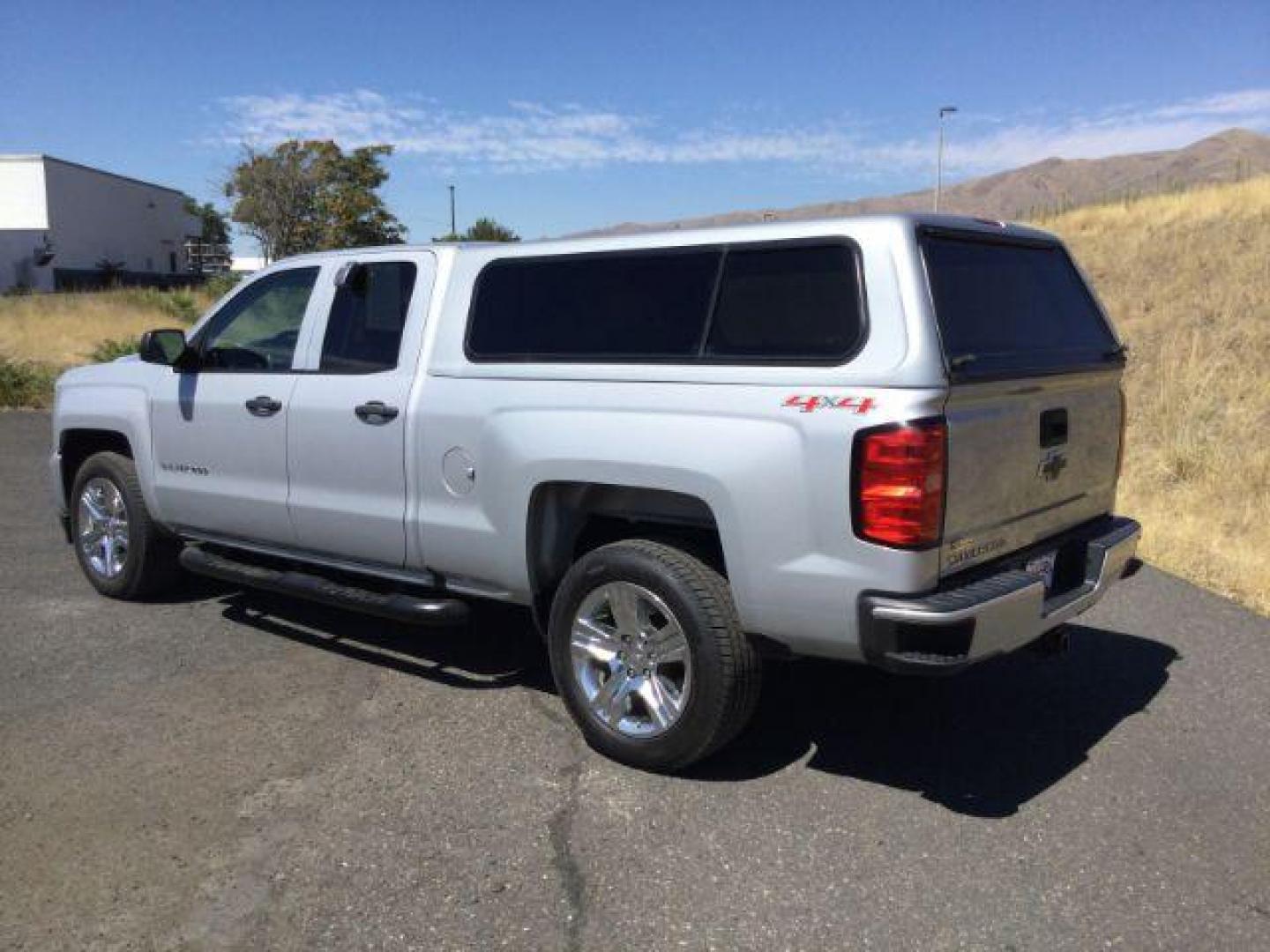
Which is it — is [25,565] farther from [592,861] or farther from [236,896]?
[592,861]

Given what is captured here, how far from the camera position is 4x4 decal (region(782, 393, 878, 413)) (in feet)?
11.1

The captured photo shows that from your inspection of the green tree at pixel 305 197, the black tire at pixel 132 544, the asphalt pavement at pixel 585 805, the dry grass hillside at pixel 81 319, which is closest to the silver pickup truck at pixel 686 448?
the asphalt pavement at pixel 585 805

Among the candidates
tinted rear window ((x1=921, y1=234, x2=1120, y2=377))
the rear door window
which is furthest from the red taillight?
the rear door window

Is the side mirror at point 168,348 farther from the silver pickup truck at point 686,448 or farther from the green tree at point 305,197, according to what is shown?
the green tree at point 305,197

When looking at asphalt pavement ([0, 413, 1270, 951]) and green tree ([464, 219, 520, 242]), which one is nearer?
asphalt pavement ([0, 413, 1270, 951])

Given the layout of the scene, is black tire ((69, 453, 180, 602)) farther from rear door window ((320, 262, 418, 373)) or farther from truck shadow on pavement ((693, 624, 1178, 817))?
truck shadow on pavement ((693, 624, 1178, 817))

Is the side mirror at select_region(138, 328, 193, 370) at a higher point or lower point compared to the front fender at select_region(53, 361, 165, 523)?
higher

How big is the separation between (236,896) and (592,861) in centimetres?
108

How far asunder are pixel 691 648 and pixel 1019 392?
1.46 meters

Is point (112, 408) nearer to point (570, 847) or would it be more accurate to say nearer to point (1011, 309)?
point (570, 847)

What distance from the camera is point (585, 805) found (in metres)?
3.82

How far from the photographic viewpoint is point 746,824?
369 cm

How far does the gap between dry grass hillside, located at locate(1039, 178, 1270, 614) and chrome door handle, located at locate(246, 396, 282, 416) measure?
5626 mm

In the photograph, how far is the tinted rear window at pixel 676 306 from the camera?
3.68m
